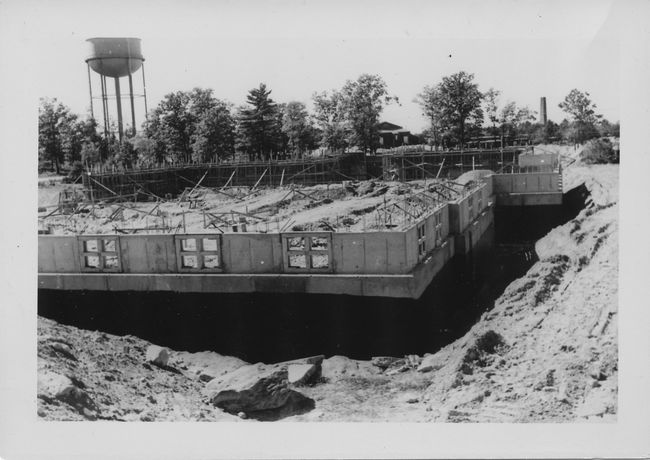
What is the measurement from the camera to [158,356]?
1257 cm

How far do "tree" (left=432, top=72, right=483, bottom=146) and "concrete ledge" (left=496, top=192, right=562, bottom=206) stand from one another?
4637 millimetres

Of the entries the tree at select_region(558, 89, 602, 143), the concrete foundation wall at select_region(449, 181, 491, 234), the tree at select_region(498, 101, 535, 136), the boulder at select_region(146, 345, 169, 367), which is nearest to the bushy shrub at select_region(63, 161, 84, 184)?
the boulder at select_region(146, 345, 169, 367)

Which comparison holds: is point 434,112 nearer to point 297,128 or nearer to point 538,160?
point 297,128

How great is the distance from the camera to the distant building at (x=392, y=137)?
861 inches

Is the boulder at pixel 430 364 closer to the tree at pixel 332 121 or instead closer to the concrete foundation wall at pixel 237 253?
the concrete foundation wall at pixel 237 253

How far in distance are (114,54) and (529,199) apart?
19.1 metres

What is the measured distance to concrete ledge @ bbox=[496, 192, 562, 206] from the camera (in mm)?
25422

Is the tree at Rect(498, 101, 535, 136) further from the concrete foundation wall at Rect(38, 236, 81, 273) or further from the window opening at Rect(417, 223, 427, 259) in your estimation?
the concrete foundation wall at Rect(38, 236, 81, 273)

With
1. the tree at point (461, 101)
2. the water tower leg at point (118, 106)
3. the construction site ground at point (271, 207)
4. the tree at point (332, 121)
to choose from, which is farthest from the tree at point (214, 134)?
the tree at point (461, 101)

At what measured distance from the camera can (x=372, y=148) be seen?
2580 cm

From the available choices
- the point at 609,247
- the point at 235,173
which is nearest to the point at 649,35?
the point at 609,247

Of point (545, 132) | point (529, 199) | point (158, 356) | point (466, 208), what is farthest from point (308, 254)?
point (529, 199)

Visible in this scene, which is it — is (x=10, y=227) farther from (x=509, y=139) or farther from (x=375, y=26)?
(x=509, y=139)

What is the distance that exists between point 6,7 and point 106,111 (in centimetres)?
666
